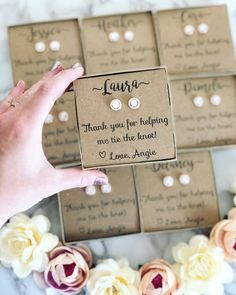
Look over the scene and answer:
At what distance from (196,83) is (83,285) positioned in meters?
0.43

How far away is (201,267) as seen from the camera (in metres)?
0.78

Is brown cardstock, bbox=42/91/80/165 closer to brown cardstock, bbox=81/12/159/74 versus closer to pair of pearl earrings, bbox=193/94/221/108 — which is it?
brown cardstock, bbox=81/12/159/74

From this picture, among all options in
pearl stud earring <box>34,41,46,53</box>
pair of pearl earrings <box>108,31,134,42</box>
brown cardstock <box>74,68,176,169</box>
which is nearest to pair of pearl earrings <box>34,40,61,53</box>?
pearl stud earring <box>34,41,46,53</box>

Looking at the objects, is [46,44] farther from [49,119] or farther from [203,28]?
[203,28]

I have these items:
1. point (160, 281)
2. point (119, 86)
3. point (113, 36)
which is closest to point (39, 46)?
point (113, 36)

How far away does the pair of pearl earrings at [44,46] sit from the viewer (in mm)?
857

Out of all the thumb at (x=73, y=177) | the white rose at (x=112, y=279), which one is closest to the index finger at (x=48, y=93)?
the thumb at (x=73, y=177)

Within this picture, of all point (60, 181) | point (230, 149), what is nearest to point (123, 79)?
point (60, 181)

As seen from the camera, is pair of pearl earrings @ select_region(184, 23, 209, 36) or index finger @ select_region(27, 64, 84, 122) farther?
pair of pearl earrings @ select_region(184, 23, 209, 36)

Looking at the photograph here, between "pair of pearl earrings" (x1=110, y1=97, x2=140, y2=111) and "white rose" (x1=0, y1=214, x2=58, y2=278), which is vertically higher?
"pair of pearl earrings" (x1=110, y1=97, x2=140, y2=111)

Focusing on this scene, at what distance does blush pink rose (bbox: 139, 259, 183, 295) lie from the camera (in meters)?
0.77

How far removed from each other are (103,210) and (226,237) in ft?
0.75

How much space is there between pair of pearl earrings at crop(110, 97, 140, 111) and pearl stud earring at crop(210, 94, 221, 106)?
0.79 feet

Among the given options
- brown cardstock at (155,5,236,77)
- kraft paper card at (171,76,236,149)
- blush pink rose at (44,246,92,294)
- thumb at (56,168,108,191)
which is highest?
brown cardstock at (155,5,236,77)
